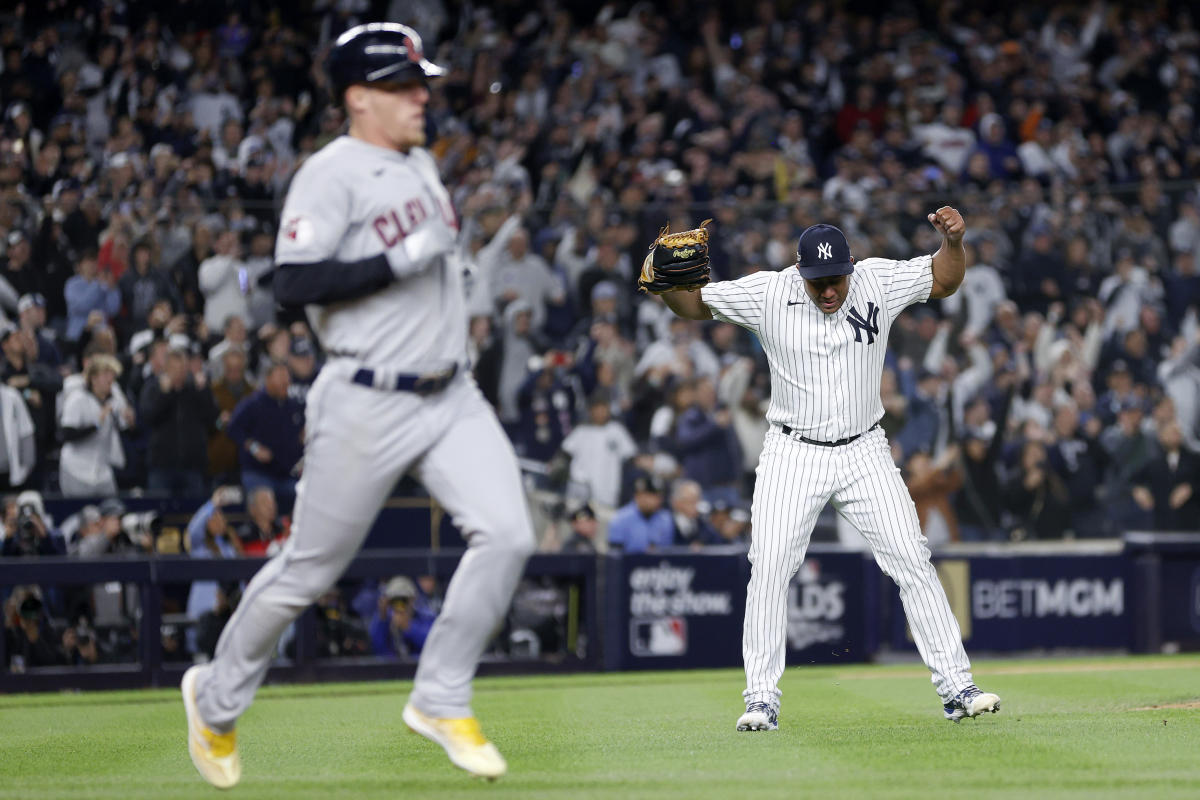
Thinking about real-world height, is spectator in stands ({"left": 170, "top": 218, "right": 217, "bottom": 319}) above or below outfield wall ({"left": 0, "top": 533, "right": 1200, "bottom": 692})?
above

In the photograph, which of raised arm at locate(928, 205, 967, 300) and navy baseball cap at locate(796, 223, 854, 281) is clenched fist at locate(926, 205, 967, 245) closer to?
raised arm at locate(928, 205, 967, 300)

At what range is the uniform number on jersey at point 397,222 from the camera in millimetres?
Answer: 5055

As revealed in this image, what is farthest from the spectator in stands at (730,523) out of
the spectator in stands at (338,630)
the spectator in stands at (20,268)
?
the spectator in stands at (20,268)

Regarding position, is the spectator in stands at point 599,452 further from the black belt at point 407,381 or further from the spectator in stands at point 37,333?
the black belt at point 407,381

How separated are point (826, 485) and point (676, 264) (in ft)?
Answer: 3.84

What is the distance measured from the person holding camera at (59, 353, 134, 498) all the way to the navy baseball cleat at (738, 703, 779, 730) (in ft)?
22.1

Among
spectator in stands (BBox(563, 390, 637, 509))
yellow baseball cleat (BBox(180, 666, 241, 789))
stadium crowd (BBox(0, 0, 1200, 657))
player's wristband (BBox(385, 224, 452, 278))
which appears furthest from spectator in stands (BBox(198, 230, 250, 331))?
player's wristband (BBox(385, 224, 452, 278))

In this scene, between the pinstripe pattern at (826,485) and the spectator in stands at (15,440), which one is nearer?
the pinstripe pattern at (826,485)

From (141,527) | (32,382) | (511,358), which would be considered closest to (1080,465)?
(511,358)

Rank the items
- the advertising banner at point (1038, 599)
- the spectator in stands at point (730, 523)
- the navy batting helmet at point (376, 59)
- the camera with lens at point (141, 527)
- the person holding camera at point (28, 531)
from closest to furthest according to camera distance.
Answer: the navy batting helmet at point (376, 59) → the person holding camera at point (28, 531) → the camera with lens at point (141, 527) → the advertising banner at point (1038, 599) → the spectator in stands at point (730, 523)

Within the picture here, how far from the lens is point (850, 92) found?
2058cm

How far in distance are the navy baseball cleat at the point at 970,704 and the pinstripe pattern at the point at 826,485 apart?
0.04m

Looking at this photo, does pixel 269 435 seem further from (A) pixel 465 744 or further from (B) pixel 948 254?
(A) pixel 465 744

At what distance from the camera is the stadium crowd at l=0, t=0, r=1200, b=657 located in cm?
1243
